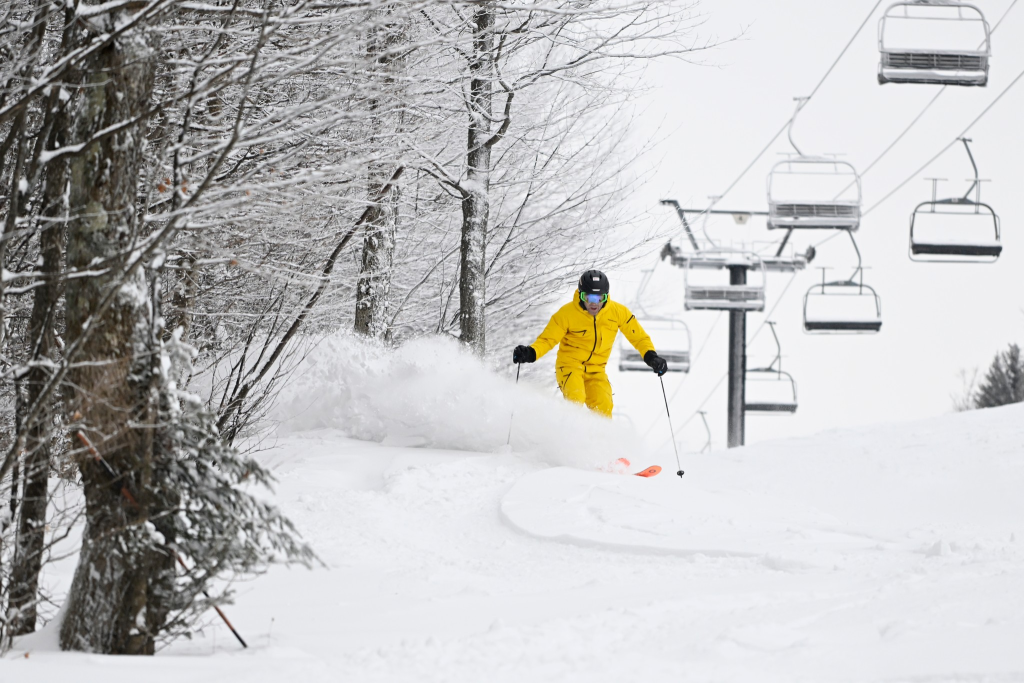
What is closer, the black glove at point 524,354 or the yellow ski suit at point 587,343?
the black glove at point 524,354

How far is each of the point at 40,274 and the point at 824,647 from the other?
10.7 ft

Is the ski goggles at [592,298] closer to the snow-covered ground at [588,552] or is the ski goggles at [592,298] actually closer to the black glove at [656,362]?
the black glove at [656,362]

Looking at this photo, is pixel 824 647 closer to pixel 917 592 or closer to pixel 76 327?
pixel 917 592

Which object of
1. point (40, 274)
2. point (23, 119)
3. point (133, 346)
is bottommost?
point (133, 346)

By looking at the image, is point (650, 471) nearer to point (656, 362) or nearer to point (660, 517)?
point (656, 362)

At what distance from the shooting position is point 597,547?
19.7 feet

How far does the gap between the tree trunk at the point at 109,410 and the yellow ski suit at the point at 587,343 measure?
566cm

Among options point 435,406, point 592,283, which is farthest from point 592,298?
point 435,406

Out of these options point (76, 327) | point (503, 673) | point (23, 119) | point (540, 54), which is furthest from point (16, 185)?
point (540, 54)

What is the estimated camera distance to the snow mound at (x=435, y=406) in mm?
8945

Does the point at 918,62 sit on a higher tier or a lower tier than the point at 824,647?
higher

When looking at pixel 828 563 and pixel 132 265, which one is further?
pixel 828 563

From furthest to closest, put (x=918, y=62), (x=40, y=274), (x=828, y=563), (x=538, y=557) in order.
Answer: (x=918, y=62) < (x=538, y=557) < (x=828, y=563) < (x=40, y=274)

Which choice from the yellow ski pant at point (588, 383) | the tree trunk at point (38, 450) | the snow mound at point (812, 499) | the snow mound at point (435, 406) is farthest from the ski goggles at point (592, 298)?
the tree trunk at point (38, 450)
